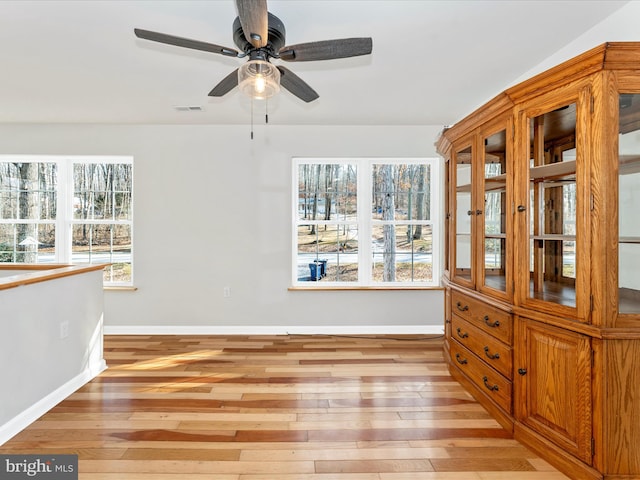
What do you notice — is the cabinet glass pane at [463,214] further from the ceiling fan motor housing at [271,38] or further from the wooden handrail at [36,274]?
the wooden handrail at [36,274]

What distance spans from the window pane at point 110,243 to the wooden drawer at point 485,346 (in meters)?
3.83

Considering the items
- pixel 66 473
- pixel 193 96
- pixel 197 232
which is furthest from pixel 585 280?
pixel 197 232

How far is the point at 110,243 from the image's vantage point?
14.4 ft

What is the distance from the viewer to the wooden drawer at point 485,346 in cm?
223

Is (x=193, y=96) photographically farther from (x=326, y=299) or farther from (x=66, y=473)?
(x=66, y=473)

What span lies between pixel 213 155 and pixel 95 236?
1799 mm

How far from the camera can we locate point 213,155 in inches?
168

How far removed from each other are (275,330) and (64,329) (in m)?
2.16

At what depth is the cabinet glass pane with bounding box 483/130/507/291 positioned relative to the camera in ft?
7.59

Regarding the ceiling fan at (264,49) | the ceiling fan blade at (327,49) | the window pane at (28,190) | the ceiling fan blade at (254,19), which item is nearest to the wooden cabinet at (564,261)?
the ceiling fan blade at (327,49)

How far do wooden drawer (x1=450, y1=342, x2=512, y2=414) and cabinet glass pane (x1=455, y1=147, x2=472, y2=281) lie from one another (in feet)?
2.01

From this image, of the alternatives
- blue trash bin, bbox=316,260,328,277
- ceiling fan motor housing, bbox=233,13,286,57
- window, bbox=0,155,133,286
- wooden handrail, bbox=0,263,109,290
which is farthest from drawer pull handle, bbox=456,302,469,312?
window, bbox=0,155,133,286

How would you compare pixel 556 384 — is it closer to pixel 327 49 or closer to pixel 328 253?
pixel 327 49

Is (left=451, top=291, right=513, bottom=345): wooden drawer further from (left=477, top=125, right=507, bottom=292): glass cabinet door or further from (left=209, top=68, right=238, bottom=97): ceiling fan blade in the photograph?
(left=209, top=68, right=238, bottom=97): ceiling fan blade
